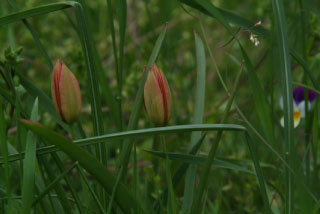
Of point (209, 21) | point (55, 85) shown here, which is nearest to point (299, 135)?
point (55, 85)

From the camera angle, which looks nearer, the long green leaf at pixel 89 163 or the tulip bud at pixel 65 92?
the long green leaf at pixel 89 163

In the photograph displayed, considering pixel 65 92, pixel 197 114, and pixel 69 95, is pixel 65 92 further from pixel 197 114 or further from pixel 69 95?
pixel 197 114

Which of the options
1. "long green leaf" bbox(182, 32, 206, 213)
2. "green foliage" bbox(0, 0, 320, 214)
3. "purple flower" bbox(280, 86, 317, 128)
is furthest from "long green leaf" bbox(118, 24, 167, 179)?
→ "purple flower" bbox(280, 86, 317, 128)

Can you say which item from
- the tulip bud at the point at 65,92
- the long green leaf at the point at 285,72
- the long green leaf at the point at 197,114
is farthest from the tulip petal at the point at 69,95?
the long green leaf at the point at 285,72

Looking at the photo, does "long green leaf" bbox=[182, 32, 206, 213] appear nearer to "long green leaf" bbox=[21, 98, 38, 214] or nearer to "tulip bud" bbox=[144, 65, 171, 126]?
"tulip bud" bbox=[144, 65, 171, 126]

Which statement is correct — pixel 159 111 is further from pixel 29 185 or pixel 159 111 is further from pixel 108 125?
pixel 108 125

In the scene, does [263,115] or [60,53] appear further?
[60,53]

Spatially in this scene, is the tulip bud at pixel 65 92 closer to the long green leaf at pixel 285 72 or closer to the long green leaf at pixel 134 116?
the long green leaf at pixel 134 116
